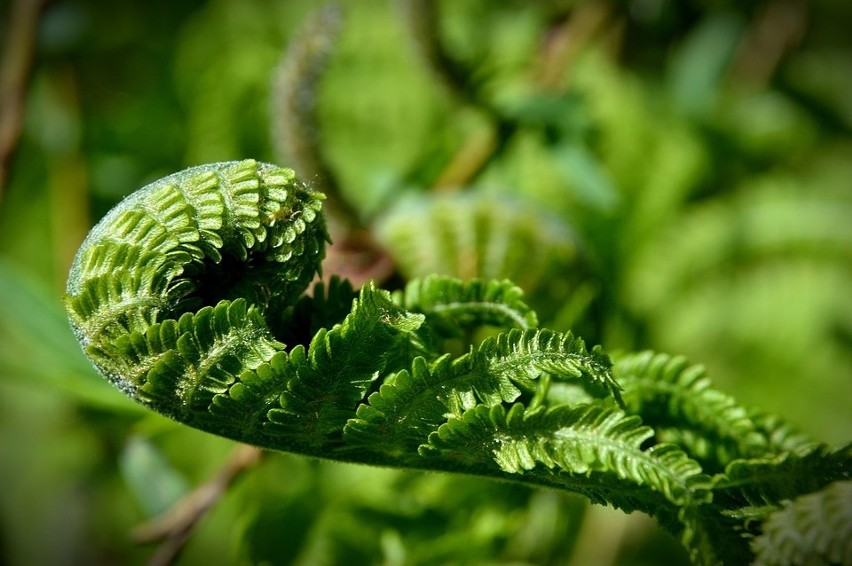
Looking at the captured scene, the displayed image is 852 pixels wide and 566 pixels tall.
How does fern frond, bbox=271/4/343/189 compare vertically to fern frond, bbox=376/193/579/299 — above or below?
above

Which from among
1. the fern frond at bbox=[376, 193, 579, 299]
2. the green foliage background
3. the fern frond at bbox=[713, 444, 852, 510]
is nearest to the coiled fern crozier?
the fern frond at bbox=[713, 444, 852, 510]

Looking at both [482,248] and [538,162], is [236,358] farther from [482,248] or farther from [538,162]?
[538,162]

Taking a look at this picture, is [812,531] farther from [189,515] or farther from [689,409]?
[189,515]

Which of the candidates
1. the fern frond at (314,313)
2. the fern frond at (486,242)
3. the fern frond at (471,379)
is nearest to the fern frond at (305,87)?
the fern frond at (486,242)

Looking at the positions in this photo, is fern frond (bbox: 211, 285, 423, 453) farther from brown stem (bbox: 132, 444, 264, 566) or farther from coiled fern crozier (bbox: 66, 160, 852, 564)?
brown stem (bbox: 132, 444, 264, 566)

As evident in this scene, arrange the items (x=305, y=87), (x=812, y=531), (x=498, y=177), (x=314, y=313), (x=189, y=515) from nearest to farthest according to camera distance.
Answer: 1. (x=812, y=531)
2. (x=314, y=313)
3. (x=305, y=87)
4. (x=189, y=515)
5. (x=498, y=177)

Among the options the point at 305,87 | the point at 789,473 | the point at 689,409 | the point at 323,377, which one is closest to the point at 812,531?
the point at 789,473
